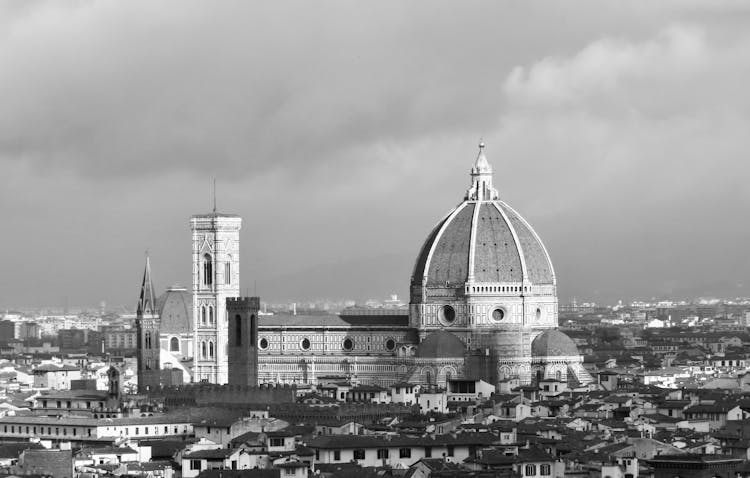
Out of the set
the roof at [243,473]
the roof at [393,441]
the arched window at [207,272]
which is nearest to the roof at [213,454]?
the roof at [393,441]

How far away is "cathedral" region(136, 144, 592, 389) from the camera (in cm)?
10944

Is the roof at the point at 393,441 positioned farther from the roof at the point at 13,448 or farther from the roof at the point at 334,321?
the roof at the point at 334,321

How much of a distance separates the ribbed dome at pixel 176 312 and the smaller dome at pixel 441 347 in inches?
945

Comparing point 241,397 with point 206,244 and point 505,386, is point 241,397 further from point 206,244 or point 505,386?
point 206,244

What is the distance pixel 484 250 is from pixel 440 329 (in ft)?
13.8

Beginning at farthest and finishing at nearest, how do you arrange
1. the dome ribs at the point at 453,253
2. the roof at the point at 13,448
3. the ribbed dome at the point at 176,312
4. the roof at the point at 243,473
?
the ribbed dome at the point at 176,312
the dome ribs at the point at 453,253
the roof at the point at 13,448
the roof at the point at 243,473

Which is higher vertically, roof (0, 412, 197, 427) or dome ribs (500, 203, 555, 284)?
dome ribs (500, 203, 555, 284)

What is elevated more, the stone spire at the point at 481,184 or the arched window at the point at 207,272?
the stone spire at the point at 481,184

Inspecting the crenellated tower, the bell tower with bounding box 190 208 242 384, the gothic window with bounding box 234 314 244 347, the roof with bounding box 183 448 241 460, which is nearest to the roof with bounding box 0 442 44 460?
the roof with bounding box 183 448 241 460

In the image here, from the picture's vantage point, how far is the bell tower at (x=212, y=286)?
11938 centimetres

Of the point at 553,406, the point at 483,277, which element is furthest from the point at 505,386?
the point at 553,406

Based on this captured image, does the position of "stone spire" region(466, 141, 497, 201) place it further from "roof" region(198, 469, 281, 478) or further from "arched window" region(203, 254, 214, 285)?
"roof" region(198, 469, 281, 478)

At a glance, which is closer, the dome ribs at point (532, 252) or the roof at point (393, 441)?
the roof at point (393, 441)

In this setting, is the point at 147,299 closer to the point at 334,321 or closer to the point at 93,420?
the point at 334,321
